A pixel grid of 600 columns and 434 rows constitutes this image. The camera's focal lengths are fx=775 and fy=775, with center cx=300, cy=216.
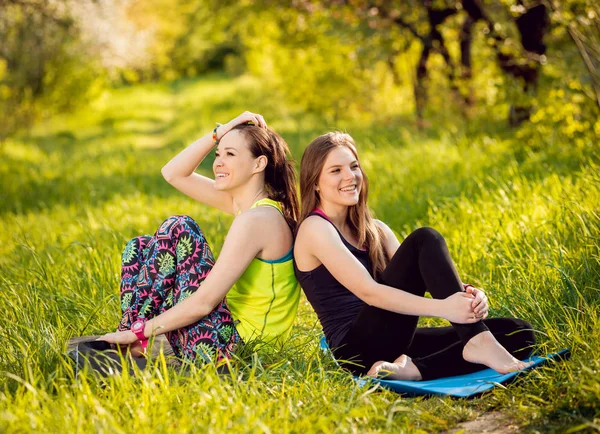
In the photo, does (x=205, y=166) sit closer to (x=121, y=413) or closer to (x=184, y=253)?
(x=184, y=253)

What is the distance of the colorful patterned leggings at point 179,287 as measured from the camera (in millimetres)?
3627

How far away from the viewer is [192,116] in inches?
851

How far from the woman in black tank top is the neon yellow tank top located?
10 centimetres

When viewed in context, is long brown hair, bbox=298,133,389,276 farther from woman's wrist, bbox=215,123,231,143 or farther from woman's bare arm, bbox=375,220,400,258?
woman's wrist, bbox=215,123,231,143

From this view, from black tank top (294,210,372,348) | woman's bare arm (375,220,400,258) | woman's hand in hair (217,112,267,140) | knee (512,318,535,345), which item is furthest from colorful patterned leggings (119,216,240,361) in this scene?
knee (512,318,535,345)

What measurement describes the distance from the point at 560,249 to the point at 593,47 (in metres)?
3.29

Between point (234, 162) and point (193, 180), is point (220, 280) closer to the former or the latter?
point (234, 162)

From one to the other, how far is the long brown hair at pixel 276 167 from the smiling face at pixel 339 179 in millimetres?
231

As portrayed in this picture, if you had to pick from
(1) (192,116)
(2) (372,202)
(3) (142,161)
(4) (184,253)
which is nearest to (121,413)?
(4) (184,253)

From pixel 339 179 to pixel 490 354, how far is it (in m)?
1.07

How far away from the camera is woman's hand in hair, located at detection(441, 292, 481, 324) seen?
3.40 metres

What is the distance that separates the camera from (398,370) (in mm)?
3557

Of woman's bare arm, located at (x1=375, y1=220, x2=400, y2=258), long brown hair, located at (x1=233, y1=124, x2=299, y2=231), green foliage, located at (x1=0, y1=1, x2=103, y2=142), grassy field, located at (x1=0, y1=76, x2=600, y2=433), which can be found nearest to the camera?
grassy field, located at (x1=0, y1=76, x2=600, y2=433)

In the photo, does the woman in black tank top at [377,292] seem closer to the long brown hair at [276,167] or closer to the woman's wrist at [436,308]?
the woman's wrist at [436,308]
